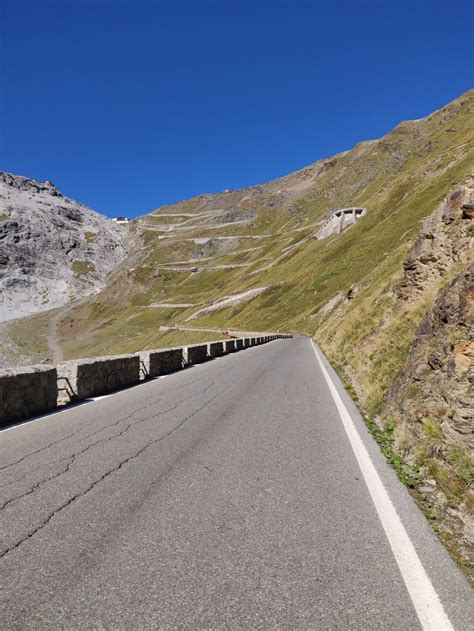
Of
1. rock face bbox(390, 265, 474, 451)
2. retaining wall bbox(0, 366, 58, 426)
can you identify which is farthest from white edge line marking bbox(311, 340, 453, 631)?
retaining wall bbox(0, 366, 58, 426)

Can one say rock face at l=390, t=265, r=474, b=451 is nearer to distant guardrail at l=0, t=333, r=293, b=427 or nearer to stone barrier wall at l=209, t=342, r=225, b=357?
distant guardrail at l=0, t=333, r=293, b=427

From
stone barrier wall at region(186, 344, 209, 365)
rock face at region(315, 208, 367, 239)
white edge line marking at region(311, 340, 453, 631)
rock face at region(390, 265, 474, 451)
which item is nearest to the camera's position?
white edge line marking at region(311, 340, 453, 631)

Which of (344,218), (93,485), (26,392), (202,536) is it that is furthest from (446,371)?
(344,218)

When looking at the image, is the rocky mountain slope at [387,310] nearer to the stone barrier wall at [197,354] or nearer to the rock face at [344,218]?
the rock face at [344,218]

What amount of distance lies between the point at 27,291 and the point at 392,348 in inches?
8268

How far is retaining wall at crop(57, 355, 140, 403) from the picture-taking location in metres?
11.3

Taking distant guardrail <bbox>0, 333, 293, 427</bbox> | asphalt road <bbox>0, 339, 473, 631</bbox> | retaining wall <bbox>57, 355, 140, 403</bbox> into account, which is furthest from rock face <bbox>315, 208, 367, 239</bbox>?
asphalt road <bbox>0, 339, 473, 631</bbox>

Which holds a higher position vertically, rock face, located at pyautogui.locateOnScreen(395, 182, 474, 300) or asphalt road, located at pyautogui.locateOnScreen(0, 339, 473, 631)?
rock face, located at pyautogui.locateOnScreen(395, 182, 474, 300)

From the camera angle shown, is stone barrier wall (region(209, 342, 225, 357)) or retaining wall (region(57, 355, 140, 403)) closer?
retaining wall (region(57, 355, 140, 403))

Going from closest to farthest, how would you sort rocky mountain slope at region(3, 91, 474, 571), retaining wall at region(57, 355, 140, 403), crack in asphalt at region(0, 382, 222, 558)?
crack in asphalt at region(0, 382, 222, 558), rocky mountain slope at region(3, 91, 474, 571), retaining wall at region(57, 355, 140, 403)

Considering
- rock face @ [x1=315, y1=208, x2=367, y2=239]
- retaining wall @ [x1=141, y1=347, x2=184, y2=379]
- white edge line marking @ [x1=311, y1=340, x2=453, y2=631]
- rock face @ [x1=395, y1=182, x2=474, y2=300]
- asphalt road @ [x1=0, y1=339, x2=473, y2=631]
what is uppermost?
rock face @ [x1=315, y1=208, x2=367, y2=239]

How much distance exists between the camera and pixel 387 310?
16.5 m

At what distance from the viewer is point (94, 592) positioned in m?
3.05

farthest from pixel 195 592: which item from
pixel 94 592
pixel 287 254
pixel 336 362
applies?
pixel 287 254
